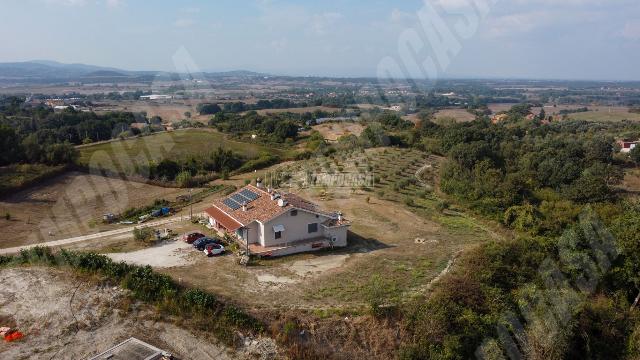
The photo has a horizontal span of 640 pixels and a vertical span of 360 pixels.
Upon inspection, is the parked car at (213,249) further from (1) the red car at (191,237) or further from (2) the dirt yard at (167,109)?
(2) the dirt yard at (167,109)

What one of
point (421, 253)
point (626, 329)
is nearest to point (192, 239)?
point (421, 253)

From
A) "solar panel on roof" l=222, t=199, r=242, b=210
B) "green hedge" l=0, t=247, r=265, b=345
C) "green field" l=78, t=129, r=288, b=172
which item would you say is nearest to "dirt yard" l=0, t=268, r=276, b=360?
"green hedge" l=0, t=247, r=265, b=345

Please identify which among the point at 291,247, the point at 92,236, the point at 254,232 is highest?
the point at 254,232

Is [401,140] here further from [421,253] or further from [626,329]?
[626,329]

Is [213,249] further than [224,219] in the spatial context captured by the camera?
No

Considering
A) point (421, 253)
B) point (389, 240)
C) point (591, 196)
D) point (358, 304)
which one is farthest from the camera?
point (591, 196)

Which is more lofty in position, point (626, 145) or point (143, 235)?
point (143, 235)

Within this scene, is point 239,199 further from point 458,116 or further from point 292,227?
point 458,116

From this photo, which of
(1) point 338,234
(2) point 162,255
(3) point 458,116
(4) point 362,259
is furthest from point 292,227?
(3) point 458,116
